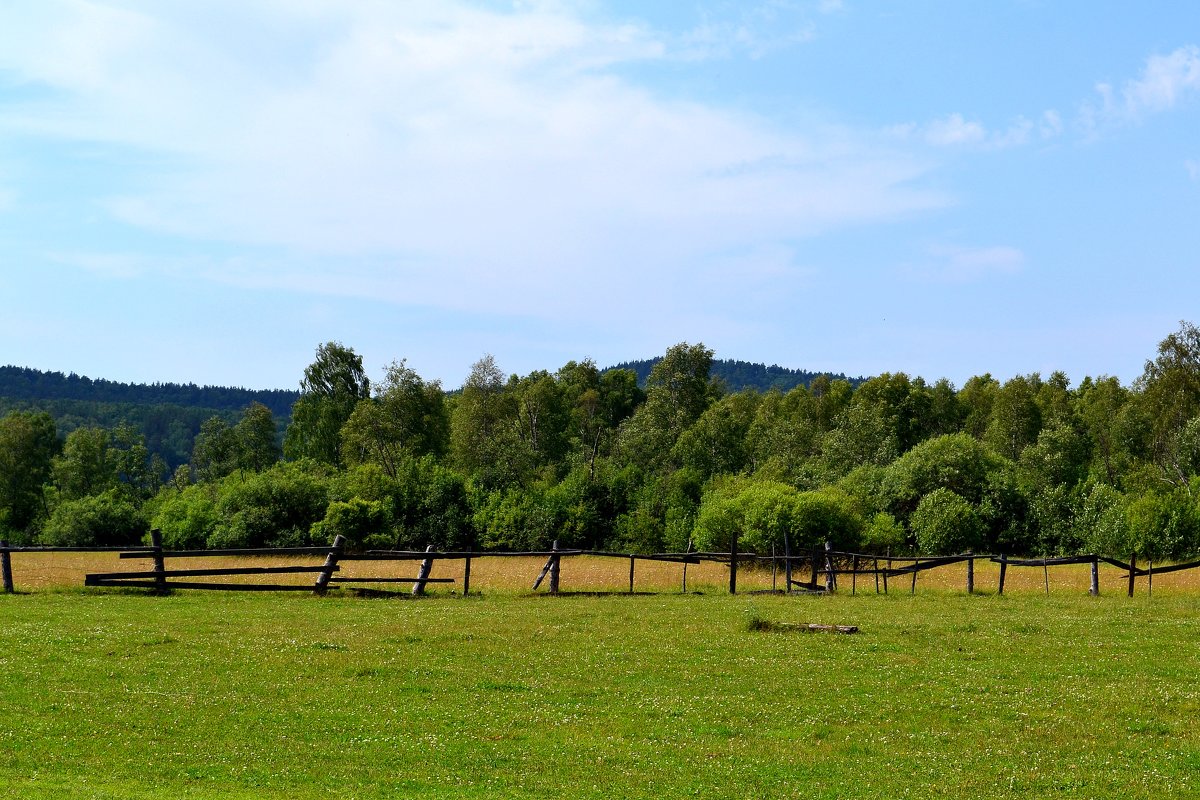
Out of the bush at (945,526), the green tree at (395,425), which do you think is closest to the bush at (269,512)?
the green tree at (395,425)

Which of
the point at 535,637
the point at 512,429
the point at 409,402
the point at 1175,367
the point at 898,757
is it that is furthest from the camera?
the point at 512,429

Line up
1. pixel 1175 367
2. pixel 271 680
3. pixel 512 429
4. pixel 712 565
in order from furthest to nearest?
1. pixel 512 429
2. pixel 1175 367
3. pixel 712 565
4. pixel 271 680

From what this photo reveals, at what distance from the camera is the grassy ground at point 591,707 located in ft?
40.5

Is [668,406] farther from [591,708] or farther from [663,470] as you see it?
[591,708]

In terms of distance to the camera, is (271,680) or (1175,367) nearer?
(271,680)

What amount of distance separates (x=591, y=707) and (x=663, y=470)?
79549 mm

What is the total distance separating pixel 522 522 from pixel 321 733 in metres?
70.4

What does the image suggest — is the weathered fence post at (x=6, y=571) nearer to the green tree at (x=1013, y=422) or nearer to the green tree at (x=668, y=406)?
the green tree at (x=668, y=406)

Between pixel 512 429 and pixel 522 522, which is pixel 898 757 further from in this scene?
pixel 512 429

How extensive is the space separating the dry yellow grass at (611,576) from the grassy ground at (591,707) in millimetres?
12108

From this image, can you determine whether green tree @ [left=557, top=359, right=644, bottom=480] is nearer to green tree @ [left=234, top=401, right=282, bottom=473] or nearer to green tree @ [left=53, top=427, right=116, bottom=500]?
green tree @ [left=234, top=401, right=282, bottom=473]

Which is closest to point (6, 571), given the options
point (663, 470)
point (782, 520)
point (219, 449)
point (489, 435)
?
point (782, 520)

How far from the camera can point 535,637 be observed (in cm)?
2295

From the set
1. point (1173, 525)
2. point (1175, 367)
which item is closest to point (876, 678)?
point (1173, 525)
